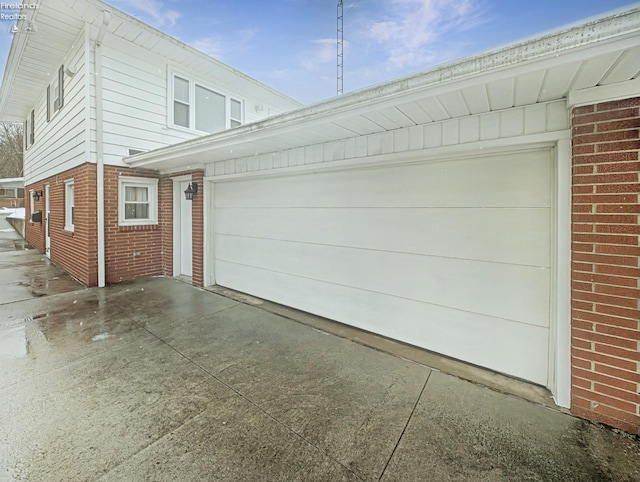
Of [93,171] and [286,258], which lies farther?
[93,171]

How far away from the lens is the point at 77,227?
21.7 ft

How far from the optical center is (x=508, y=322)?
304 centimetres

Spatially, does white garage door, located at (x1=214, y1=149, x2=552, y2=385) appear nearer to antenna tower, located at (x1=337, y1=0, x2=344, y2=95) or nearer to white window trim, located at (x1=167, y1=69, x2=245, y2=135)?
antenna tower, located at (x1=337, y1=0, x2=344, y2=95)

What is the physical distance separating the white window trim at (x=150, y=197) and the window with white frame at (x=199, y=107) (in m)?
1.52

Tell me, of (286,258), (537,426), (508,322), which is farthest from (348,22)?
(537,426)

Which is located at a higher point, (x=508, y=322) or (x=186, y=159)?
(x=186, y=159)

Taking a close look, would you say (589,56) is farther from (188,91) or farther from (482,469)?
(188,91)

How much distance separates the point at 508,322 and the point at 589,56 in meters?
2.24

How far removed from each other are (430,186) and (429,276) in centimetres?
102

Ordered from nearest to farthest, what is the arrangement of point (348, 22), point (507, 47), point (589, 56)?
Answer: point (589, 56), point (507, 47), point (348, 22)

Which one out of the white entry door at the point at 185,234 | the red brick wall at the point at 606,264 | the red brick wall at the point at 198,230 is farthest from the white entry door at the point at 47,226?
the red brick wall at the point at 606,264

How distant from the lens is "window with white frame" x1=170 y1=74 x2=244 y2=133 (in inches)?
292

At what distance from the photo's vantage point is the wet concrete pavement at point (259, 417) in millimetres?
1940

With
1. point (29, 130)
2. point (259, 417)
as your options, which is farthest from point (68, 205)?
point (259, 417)
